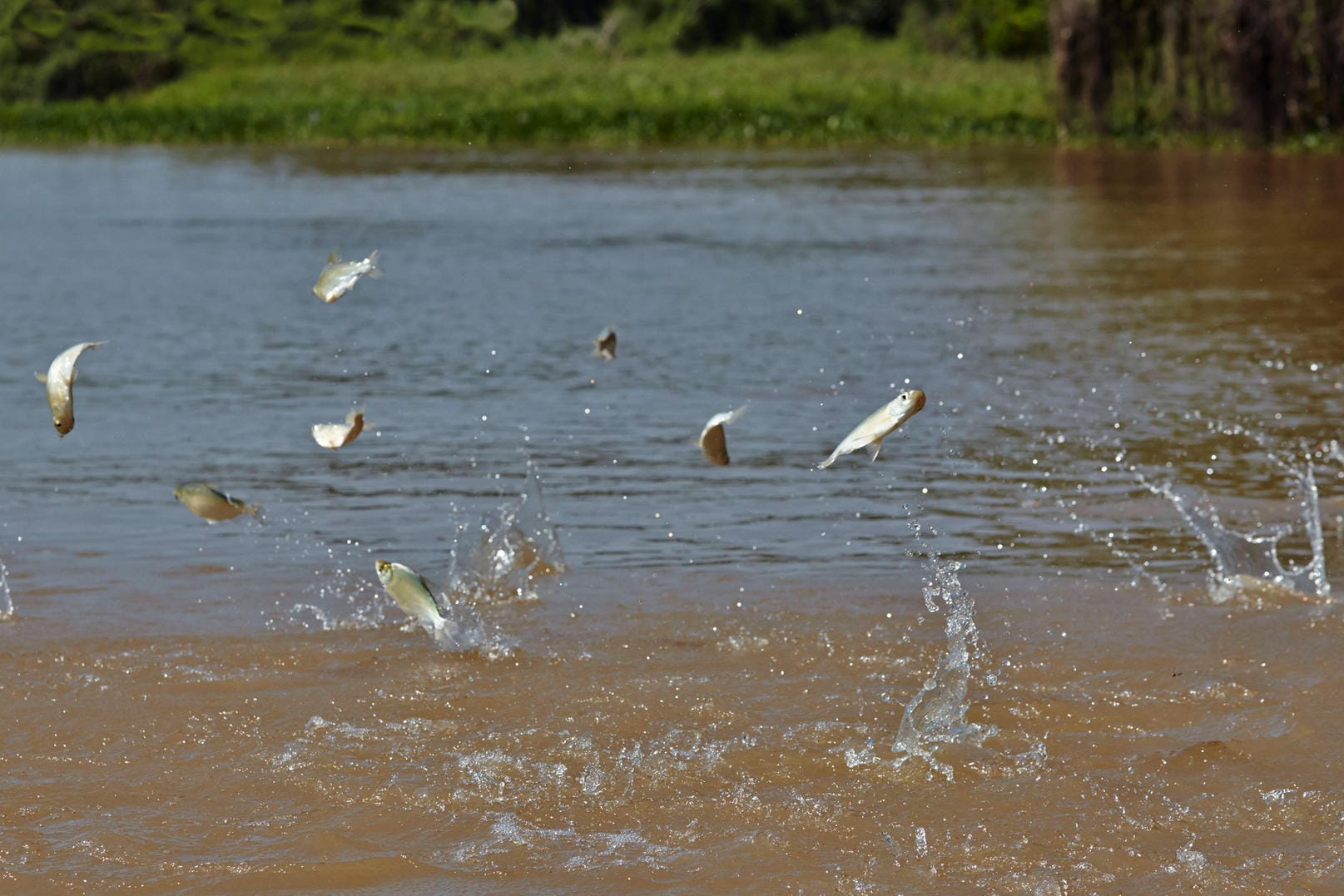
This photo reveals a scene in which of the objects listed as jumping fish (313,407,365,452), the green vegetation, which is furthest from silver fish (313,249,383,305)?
the green vegetation

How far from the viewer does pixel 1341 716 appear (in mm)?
4801

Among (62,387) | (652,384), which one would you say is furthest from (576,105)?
(62,387)

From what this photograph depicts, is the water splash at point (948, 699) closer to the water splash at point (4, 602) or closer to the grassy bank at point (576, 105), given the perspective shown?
the water splash at point (4, 602)

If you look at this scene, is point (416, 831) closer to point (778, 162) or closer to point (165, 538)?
point (165, 538)

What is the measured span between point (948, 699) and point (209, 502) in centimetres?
209

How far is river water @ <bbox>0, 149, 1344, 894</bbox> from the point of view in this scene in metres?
4.15

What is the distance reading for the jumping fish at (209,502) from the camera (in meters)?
5.39

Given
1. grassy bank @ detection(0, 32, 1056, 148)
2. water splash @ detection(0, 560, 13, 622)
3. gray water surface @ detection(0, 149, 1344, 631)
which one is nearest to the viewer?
water splash @ detection(0, 560, 13, 622)

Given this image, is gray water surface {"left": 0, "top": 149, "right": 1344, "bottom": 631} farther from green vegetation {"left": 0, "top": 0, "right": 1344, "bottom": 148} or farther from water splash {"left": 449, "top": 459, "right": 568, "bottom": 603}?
green vegetation {"left": 0, "top": 0, "right": 1344, "bottom": 148}

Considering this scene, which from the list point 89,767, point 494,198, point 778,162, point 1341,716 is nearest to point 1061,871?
point 1341,716

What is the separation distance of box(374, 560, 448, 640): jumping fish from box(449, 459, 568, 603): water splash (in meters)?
1.17

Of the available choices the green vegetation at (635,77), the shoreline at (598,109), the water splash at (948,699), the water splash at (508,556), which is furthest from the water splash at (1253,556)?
the shoreline at (598,109)

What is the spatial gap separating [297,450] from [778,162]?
70.8 feet

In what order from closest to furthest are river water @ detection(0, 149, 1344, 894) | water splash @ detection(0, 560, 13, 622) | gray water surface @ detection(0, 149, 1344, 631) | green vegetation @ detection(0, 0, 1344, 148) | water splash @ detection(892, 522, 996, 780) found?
river water @ detection(0, 149, 1344, 894), water splash @ detection(892, 522, 996, 780), water splash @ detection(0, 560, 13, 622), gray water surface @ detection(0, 149, 1344, 631), green vegetation @ detection(0, 0, 1344, 148)
